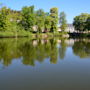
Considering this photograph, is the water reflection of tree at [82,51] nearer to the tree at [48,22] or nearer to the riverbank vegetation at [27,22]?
the riverbank vegetation at [27,22]

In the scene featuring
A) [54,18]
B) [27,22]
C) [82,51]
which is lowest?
[82,51]

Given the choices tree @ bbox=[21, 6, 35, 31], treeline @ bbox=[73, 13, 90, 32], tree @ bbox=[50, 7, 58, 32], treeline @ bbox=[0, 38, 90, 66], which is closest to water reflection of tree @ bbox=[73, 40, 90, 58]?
treeline @ bbox=[0, 38, 90, 66]

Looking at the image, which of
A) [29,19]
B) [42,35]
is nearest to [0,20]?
[29,19]

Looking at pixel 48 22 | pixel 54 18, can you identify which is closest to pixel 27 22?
pixel 48 22

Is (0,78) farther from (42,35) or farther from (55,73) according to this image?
(42,35)

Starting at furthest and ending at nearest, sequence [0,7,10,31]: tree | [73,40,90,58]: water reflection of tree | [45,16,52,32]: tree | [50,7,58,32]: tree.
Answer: [50,7,58,32]: tree, [45,16,52,32]: tree, [0,7,10,31]: tree, [73,40,90,58]: water reflection of tree

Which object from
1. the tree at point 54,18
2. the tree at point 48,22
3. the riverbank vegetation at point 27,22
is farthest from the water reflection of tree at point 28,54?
the tree at point 54,18

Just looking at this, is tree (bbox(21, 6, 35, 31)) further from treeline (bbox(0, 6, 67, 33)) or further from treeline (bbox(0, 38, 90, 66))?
treeline (bbox(0, 38, 90, 66))

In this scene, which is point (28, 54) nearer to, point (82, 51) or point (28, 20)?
point (82, 51)

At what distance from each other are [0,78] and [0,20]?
1904 inches

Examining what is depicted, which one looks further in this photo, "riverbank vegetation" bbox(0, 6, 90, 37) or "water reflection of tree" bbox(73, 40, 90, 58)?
"riverbank vegetation" bbox(0, 6, 90, 37)

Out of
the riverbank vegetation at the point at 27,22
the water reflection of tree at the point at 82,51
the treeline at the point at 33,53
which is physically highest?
the riverbank vegetation at the point at 27,22

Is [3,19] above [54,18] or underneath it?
underneath

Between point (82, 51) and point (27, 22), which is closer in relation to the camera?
point (82, 51)
